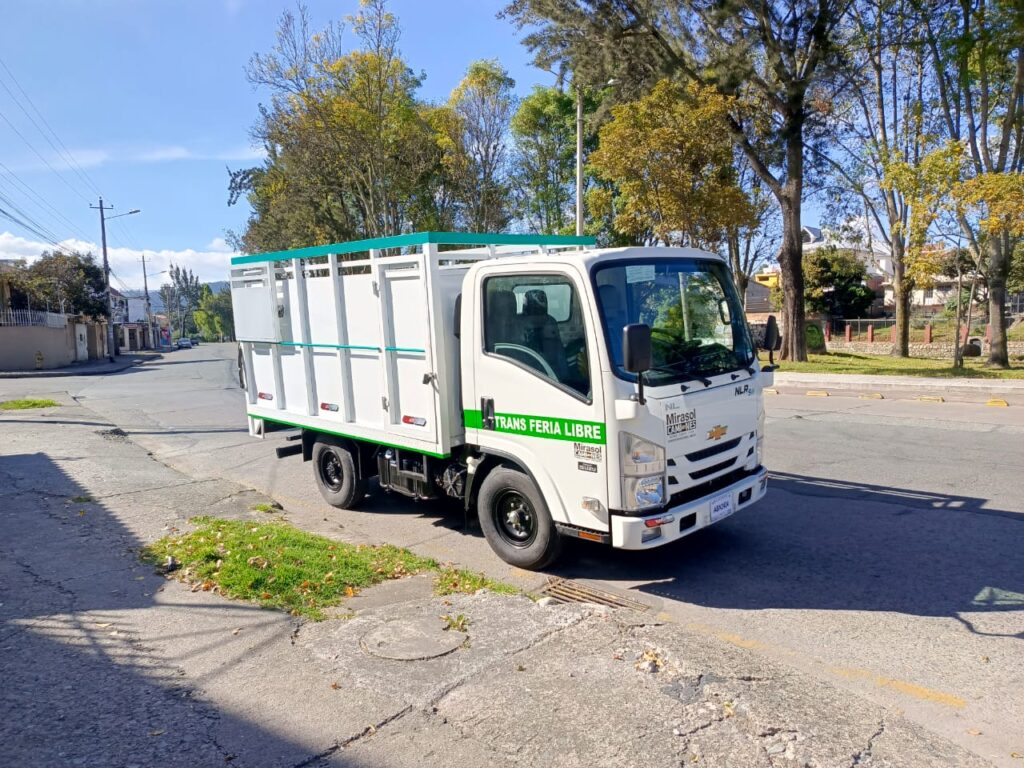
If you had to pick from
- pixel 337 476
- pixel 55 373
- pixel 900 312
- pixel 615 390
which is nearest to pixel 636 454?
pixel 615 390

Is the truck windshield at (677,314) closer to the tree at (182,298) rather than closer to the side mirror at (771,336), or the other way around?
the side mirror at (771,336)

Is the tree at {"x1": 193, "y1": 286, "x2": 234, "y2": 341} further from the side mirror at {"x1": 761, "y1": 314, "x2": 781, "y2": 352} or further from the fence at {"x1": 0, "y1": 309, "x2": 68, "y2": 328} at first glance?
the side mirror at {"x1": 761, "y1": 314, "x2": 781, "y2": 352}

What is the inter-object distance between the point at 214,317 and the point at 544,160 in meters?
105

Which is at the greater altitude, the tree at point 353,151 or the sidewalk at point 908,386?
the tree at point 353,151

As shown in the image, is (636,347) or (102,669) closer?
(102,669)

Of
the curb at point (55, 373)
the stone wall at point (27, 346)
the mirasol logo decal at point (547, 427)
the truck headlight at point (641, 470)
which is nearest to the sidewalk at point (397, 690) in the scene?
the truck headlight at point (641, 470)

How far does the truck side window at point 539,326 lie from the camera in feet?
17.2

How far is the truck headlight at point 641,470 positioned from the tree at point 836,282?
41.7 metres

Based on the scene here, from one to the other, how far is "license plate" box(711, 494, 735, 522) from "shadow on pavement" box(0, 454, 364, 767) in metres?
3.12

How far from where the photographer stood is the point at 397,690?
12.9ft

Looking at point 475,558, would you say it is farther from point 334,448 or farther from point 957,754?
point 957,754

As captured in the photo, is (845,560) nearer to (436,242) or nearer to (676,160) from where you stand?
(436,242)

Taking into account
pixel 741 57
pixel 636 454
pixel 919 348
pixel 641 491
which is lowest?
pixel 919 348

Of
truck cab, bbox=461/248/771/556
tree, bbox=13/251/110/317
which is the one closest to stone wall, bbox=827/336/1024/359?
truck cab, bbox=461/248/771/556
